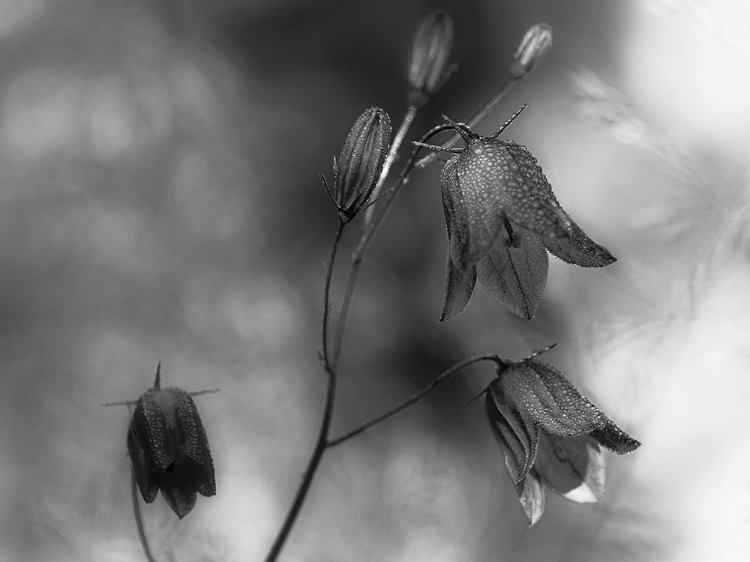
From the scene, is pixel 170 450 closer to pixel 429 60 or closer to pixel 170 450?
pixel 170 450

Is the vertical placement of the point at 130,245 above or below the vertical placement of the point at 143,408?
below

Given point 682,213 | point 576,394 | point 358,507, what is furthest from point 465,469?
point 576,394

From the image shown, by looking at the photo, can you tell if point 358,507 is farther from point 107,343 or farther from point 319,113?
point 319,113

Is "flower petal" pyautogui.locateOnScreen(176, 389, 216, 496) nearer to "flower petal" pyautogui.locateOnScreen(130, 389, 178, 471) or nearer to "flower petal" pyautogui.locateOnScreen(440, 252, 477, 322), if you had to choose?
"flower petal" pyautogui.locateOnScreen(130, 389, 178, 471)

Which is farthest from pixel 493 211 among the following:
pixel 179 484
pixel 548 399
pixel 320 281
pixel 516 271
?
pixel 320 281

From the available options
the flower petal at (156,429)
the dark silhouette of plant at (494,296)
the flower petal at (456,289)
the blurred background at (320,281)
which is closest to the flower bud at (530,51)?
the dark silhouette of plant at (494,296)

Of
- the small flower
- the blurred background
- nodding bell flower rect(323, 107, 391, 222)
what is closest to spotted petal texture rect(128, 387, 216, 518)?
the small flower

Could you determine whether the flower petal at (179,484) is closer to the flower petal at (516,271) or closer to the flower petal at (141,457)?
the flower petal at (141,457)
